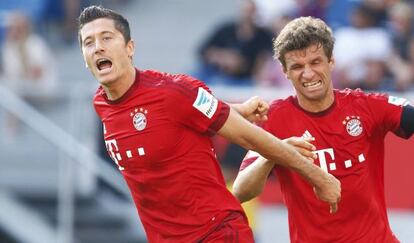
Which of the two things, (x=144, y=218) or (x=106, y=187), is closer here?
→ (x=144, y=218)

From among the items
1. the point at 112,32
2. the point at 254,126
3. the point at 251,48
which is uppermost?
the point at 251,48

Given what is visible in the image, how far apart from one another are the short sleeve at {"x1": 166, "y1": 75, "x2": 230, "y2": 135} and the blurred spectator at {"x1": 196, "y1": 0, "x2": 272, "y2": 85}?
6.36 m

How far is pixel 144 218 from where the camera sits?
21.7 ft

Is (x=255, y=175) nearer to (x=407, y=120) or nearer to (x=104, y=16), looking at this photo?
(x=407, y=120)

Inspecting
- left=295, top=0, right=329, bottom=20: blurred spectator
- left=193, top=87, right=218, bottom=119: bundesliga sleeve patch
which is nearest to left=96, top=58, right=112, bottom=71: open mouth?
left=193, top=87, right=218, bottom=119: bundesliga sleeve patch

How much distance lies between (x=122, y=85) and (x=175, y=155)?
503mm

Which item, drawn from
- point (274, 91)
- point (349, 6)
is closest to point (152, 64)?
point (349, 6)

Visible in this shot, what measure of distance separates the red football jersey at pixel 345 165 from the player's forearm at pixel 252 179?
118 millimetres

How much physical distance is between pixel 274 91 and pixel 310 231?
15.5 ft

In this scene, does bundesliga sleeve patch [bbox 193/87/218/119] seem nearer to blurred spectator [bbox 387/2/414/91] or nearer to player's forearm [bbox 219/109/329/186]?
player's forearm [bbox 219/109/329/186]

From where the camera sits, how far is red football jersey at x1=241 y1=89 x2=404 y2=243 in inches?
266

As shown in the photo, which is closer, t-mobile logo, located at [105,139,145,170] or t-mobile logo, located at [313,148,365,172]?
t-mobile logo, located at [105,139,145,170]

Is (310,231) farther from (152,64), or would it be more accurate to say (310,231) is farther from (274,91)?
(152,64)

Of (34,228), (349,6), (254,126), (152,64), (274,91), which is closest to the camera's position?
(254,126)
